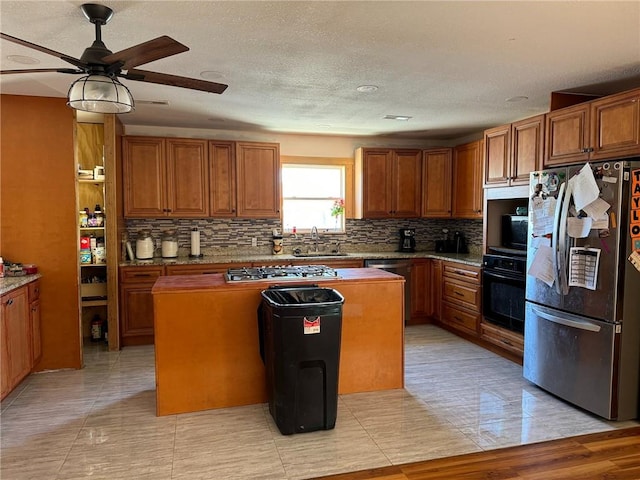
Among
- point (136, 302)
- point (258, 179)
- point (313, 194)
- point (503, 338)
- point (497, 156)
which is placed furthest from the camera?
point (313, 194)

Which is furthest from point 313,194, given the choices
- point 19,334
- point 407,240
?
point 19,334

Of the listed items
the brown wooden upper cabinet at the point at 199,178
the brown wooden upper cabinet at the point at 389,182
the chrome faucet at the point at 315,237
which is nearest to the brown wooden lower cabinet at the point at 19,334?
the brown wooden upper cabinet at the point at 199,178

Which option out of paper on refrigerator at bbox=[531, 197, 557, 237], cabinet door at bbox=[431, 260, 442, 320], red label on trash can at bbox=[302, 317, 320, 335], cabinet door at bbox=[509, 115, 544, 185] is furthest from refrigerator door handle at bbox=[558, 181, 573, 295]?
cabinet door at bbox=[431, 260, 442, 320]

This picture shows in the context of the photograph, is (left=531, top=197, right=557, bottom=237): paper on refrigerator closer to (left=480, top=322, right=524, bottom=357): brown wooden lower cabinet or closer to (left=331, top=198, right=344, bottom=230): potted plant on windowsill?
(left=480, top=322, right=524, bottom=357): brown wooden lower cabinet

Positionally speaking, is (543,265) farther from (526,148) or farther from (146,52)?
(146,52)

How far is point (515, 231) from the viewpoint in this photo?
13.5 ft

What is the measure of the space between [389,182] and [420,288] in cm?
142

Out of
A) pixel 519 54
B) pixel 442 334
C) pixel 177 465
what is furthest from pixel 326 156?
pixel 177 465

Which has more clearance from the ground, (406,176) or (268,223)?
(406,176)

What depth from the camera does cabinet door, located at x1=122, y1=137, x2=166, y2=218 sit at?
15.4 feet

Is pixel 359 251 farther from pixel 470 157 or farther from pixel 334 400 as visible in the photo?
pixel 334 400

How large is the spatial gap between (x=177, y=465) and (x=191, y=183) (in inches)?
128

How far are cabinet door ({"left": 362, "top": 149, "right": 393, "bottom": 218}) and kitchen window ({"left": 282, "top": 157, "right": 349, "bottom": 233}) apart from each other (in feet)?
1.18

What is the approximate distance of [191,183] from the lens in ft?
16.1
